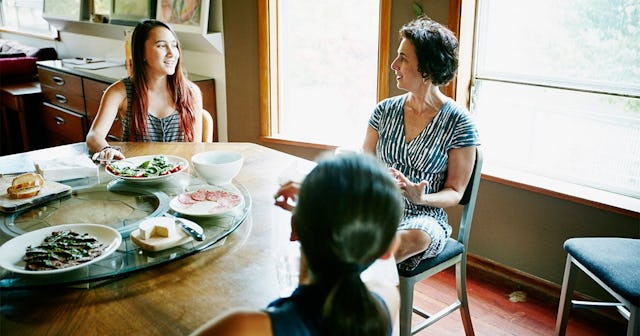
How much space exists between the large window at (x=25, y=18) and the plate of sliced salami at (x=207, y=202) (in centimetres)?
438

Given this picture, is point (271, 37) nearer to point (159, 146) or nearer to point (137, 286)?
point (159, 146)

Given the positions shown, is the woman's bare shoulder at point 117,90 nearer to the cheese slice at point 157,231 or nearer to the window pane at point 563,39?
the cheese slice at point 157,231

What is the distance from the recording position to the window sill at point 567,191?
7.27 feet

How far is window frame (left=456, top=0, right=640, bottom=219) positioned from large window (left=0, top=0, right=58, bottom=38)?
4129 millimetres

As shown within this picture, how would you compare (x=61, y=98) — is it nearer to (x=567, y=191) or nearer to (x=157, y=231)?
(x=157, y=231)

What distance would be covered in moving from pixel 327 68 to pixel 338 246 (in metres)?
2.54

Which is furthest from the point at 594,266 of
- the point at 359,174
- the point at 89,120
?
the point at 89,120

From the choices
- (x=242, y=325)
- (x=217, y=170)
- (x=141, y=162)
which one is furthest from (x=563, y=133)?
(x=242, y=325)

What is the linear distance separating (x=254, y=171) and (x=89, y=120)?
2.61m

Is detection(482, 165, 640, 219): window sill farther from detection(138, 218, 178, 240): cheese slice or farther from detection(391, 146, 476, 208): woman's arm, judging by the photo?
detection(138, 218, 178, 240): cheese slice

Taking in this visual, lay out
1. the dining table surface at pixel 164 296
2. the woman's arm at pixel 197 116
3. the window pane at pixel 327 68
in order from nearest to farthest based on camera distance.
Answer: the dining table surface at pixel 164 296, the woman's arm at pixel 197 116, the window pane at pixel 327 68

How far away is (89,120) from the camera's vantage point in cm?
397

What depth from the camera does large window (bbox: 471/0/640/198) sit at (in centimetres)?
222

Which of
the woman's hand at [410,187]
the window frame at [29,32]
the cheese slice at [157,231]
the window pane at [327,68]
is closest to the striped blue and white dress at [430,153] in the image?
the woman's hand at [410,187]
